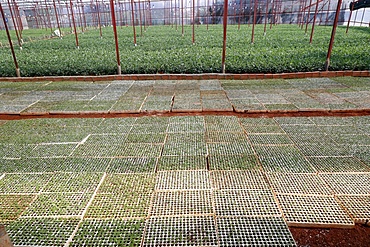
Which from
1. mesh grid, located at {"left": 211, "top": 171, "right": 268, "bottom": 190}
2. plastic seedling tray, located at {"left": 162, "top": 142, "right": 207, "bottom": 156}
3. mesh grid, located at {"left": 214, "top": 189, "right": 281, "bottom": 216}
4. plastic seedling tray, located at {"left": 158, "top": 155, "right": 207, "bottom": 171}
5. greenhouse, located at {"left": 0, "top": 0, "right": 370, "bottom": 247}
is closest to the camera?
greenhouse, located at {"left": 0, "top": 0, "right": 370, "bottom": 247}

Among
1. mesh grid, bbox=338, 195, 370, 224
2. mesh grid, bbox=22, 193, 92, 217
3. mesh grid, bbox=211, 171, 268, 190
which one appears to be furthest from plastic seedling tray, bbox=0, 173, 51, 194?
mesh grid, bbox=338, 195, 370, 224

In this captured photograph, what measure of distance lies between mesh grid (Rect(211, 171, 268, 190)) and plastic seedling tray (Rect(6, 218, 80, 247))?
1544mm

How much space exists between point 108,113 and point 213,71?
3.86m

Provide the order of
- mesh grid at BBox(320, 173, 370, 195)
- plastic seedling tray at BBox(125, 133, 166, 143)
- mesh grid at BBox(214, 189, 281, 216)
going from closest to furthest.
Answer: mesh grid at BBox(214, 189, 281, 216) → mesh grid at BBox(320, 173, 370, 195) → plastic seedling tray at BBox(125, 133, 166, 143)

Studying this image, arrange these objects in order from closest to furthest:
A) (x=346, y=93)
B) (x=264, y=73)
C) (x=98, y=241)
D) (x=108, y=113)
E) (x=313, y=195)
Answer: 1. (x=98, y=241)
2. (x=313, y=195)
3. (x=108, y=113)
4. (x=346, y=93)
5. (x=264, y=73)

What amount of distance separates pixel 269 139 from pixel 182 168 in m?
1.55

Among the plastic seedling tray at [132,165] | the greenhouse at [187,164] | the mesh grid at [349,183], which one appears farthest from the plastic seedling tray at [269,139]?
the plastic seedling tray at [132,165]

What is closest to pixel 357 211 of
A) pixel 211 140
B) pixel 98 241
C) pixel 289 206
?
pixel 289 206

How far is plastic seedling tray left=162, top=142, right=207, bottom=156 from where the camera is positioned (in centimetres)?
359

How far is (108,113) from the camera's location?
5.18 metres

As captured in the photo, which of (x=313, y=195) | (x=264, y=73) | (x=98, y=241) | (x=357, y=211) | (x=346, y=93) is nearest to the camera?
(x=98, y=241)

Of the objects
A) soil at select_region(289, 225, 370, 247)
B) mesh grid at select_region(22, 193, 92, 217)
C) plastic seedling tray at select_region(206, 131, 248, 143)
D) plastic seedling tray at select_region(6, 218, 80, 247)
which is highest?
plastic seedling tray at select_region(206, 131, 248, 143)

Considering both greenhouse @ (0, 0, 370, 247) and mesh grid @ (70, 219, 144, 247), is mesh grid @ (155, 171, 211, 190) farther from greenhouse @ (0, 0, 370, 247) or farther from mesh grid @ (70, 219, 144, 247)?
mesh grid @ (70, 219, 144, 247)

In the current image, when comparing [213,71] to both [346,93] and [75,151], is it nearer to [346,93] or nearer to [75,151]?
[346,93]
